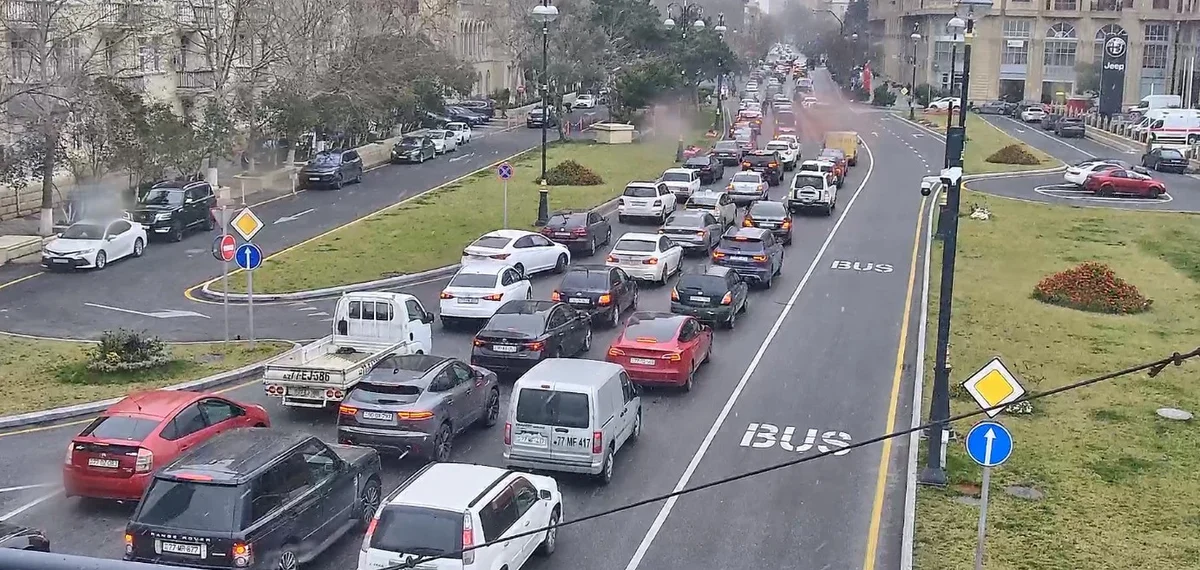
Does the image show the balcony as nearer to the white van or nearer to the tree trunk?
the tree trunk

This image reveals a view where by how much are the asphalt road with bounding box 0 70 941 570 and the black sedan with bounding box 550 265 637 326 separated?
574 mm

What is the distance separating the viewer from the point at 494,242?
101 feet

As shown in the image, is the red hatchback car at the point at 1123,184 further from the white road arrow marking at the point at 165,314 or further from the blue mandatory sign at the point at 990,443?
the blue mandatory sign at the point at 990,443

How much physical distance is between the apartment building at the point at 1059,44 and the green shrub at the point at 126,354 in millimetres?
103532

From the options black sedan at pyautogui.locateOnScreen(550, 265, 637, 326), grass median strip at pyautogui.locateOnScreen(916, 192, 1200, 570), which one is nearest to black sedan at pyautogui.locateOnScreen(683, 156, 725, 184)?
grass median strip at pyautogui.locateOnScreen(916, 192, 1200, 570)

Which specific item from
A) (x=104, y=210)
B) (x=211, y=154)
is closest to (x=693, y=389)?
(x=104, y=210)

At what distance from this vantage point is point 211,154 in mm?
44938

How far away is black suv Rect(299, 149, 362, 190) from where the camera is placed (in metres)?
49.1

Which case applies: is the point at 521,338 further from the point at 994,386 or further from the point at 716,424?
the point at 994,386

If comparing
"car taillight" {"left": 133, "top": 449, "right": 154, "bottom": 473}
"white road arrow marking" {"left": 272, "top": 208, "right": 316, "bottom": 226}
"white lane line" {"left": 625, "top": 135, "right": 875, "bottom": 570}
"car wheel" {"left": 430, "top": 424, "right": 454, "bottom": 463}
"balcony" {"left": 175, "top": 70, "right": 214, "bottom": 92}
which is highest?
"balcony" {"left": 175, "top": 70, "right": 214, "bottom": 92}

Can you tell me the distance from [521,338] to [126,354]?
6741 mm

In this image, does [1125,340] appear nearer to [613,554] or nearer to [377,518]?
[613,554]

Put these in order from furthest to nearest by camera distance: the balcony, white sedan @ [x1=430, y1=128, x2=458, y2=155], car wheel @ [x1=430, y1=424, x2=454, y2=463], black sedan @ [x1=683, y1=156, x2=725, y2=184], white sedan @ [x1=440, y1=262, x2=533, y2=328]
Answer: white sedan @ [x1=430, y1=128, x2=458, y2=155], the balcony, black sedan @ [x1=683, y1=156, x2=725, y2=184], white sedan @ [x1=440, y1=262, x2=533, y2=328], car wheel @ [x1=430, y1=424, x2=454, y2=463]

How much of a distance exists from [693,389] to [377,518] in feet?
34.6
